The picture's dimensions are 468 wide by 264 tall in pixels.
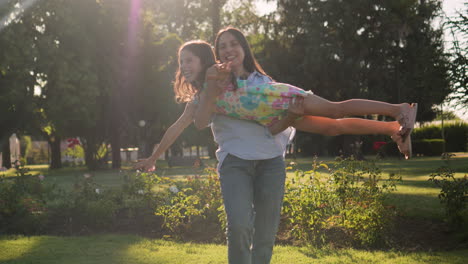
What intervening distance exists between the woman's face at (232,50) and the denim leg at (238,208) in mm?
765

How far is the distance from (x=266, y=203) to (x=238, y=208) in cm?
32

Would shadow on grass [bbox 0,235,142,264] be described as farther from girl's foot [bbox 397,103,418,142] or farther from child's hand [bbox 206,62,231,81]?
girl's foot [bbox 397,103,418,142]

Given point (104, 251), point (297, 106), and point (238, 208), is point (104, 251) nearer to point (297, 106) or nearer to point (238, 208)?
point (238, 208)

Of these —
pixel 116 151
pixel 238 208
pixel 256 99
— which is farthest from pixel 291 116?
pixel 116 151

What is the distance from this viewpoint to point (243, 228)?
3.48 m

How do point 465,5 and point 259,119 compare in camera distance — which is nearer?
point 259,119

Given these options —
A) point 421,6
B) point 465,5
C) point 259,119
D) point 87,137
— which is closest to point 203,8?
point 87,137

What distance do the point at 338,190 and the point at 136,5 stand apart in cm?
2996

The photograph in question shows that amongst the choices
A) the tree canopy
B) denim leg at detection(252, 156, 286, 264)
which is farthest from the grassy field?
the tree canopy

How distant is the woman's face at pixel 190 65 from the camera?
388 cm

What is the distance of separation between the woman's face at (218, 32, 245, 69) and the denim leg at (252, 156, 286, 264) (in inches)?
30.9

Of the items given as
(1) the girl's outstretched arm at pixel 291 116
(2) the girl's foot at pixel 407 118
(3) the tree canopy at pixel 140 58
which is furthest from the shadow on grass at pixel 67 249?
(3) the tree canopy at pixel 140 58

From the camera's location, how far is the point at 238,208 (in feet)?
11.4

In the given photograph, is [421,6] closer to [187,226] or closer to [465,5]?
[465,5]
